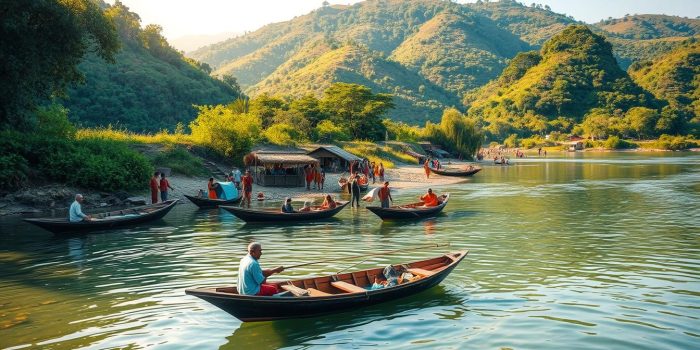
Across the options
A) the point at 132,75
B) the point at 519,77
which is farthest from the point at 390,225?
the point at 519,77

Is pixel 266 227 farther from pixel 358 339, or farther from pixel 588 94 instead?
pixel 588 94

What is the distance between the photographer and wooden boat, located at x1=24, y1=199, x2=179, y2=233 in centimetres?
2109

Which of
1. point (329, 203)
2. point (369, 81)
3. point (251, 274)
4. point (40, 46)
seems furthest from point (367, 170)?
point (369, 81)

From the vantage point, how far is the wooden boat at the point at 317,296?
34.0ft

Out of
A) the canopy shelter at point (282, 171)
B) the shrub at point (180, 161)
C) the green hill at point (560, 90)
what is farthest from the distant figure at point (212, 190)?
the green hill at point (560, 90)

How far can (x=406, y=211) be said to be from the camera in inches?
998

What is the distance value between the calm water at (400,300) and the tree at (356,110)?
51.3m

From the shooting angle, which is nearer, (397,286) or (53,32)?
(397,286)

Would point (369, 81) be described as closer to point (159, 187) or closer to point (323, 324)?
point (159, 187)

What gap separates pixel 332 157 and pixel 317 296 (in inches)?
1568

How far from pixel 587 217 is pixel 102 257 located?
2172 centimetres

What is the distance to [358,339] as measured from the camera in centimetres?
1029

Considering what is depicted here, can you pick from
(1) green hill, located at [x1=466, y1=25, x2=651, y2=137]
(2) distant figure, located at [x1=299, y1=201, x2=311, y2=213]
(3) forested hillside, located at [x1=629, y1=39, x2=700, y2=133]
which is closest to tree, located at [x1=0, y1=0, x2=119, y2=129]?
(2) distant figure, located at [x1=299, y1=201, x2=311, y2=213]

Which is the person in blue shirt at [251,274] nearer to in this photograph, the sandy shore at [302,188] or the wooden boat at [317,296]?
the wooden boat at [317,296]
